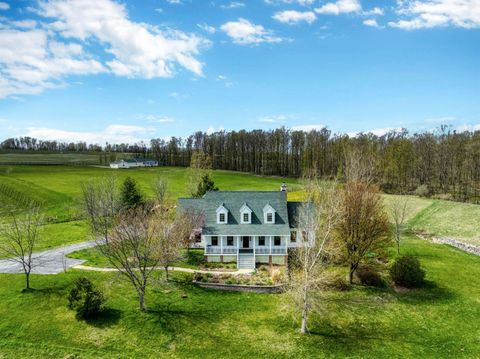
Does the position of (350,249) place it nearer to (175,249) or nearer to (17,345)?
(175,249)

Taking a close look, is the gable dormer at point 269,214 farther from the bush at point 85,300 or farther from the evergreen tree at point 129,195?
the evergreen tree at point 129,195

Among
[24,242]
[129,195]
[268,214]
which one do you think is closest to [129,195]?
[129,195]

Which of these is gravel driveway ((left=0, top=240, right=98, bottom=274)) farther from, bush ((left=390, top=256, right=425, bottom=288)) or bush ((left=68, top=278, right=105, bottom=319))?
bush ((left=390, top=256, right=425, bottom=288))

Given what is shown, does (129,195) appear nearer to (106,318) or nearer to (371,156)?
(106,318)

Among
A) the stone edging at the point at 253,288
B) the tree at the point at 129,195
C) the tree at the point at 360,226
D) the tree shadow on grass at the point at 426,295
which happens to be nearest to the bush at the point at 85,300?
the stone edging at the point at 253,288

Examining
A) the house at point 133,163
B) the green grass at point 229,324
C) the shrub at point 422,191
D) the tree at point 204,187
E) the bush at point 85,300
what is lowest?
the green grass at point 229,324

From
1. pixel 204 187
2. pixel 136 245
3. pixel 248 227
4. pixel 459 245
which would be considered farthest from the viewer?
Result: pixel 204 187

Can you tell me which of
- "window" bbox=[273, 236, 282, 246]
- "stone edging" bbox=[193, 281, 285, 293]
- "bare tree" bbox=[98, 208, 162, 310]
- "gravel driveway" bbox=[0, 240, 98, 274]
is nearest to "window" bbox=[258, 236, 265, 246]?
"window" bbox=[273, 236, 282, 246]
